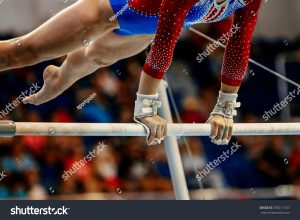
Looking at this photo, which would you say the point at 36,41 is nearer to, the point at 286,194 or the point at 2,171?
the point at 2,171

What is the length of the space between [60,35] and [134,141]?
2130mm

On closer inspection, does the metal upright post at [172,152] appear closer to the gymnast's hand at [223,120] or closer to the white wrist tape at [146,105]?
the gymnast's hand at [223,120]

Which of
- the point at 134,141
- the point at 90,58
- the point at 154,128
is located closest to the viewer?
the point at 154,128

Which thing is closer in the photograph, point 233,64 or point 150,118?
point 150,118

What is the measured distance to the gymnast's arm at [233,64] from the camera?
2021 millimetres

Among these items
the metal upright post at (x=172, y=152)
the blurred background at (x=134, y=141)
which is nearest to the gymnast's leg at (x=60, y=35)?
the metal upright post at (x=172, y=152)

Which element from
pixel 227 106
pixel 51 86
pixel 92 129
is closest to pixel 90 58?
pixel 51 86

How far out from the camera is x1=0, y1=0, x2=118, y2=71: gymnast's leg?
2.00 metres

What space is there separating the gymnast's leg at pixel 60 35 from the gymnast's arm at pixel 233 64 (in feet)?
1.47

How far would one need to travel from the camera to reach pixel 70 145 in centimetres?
383

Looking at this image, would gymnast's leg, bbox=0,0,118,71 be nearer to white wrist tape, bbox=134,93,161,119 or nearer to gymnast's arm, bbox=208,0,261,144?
white wrist tape, bbox=134,93,161,119

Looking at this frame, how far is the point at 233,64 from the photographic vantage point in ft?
6.70

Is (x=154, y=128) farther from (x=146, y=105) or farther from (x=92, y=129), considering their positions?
(x=92, y=129)

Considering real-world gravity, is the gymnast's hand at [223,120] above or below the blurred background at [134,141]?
below
